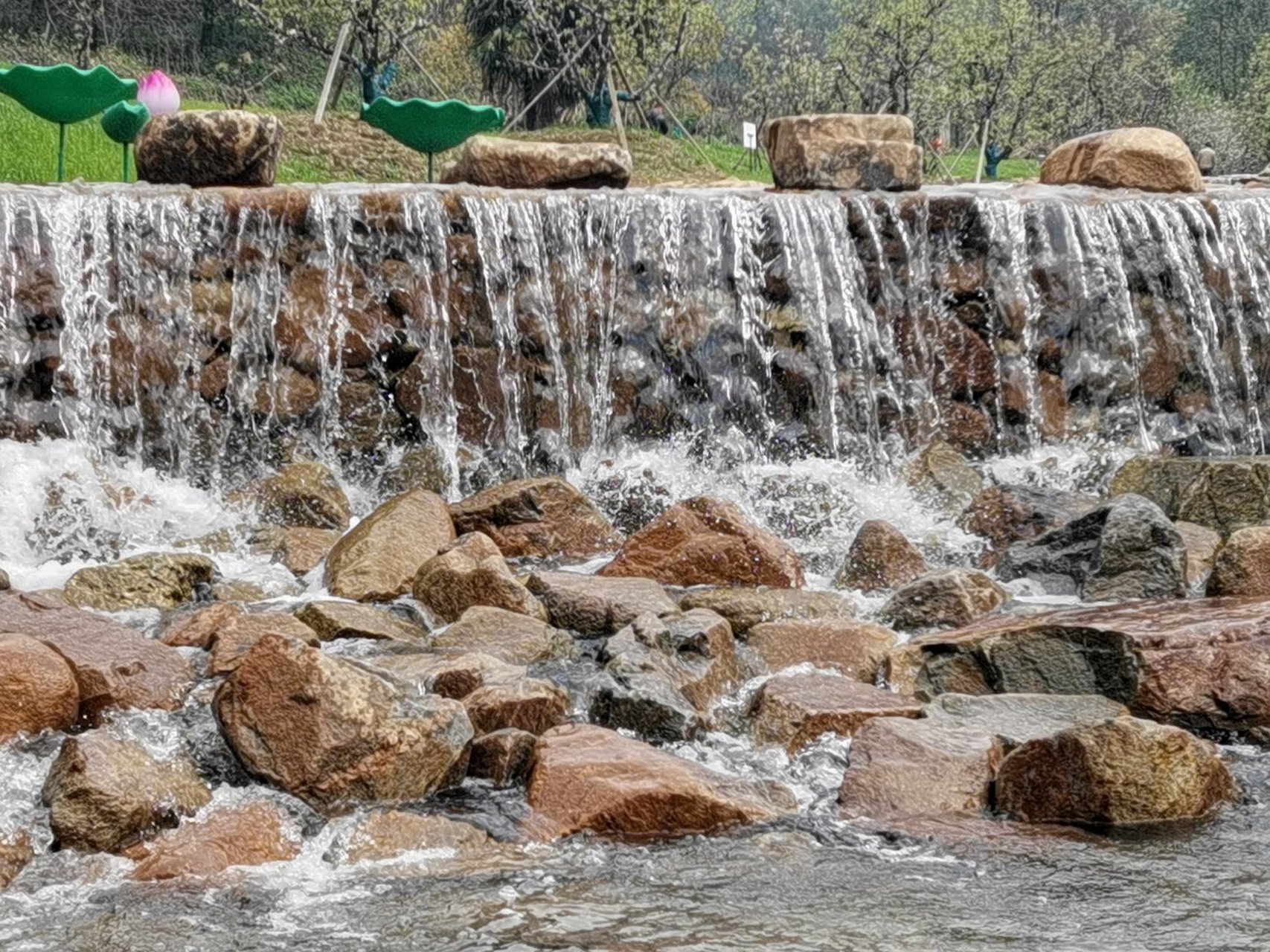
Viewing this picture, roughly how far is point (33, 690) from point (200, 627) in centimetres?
123

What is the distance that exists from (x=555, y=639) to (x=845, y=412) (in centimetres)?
464

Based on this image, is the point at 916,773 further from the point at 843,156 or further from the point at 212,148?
the point at 843,156

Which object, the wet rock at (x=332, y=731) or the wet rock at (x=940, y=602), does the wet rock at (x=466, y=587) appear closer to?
the wet rock at (x=940, y=602)

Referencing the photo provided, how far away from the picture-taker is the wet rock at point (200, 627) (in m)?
7.09

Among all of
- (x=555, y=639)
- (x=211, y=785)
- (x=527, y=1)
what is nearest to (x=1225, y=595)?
(x=555, y=639)

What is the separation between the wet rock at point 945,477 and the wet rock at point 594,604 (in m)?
3.03

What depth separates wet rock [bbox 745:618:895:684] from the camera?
7078mm

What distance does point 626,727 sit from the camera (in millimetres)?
6195

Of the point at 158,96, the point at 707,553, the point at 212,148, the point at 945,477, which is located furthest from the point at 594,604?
the point at 158,96

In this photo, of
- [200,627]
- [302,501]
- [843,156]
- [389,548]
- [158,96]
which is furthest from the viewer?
[158,96]

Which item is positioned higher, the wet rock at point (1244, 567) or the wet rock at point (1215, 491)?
the wet rock at point (1215, 491)

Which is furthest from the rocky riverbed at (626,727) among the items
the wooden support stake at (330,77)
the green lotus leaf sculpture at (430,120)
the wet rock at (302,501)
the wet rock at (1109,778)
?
the wooden support stake at (330,77)

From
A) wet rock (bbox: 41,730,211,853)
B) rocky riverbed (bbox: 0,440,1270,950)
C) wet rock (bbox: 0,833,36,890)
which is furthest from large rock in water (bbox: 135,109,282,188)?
wet rock (bbox: 0,833,36,890)

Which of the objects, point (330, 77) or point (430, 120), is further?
point (330, 77)
